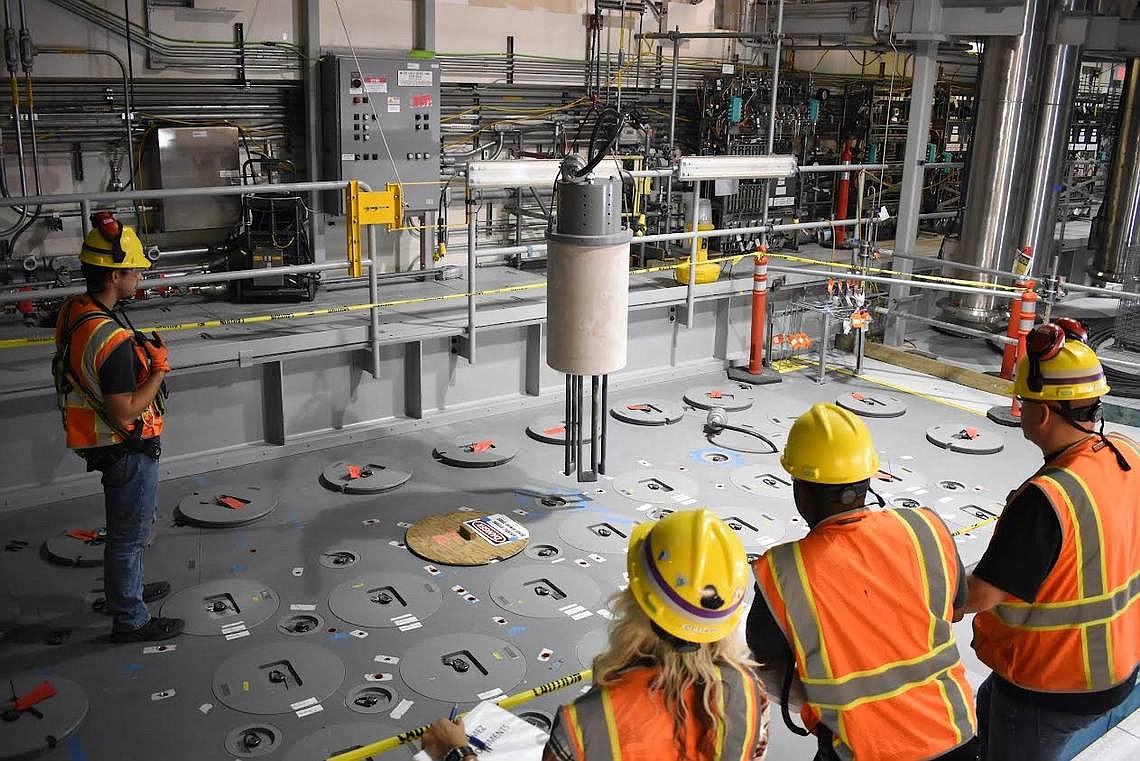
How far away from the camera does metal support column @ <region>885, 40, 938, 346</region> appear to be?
8.95m

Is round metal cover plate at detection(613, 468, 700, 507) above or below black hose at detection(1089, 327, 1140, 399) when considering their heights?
below

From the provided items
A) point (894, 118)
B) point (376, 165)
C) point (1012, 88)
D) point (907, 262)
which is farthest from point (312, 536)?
point (894, 118)

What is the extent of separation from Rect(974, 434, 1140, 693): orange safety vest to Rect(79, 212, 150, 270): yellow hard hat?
11.7 ft

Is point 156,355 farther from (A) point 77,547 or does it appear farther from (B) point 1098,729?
(B) point 1098,729

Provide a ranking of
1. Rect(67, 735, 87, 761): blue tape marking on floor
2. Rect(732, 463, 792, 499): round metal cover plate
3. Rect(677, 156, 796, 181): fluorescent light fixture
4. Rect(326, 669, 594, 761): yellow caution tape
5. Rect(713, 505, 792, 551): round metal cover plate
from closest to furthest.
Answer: Rect(326, 669, 594, 761): yellow caution tape
Rect(67, 735, 87, 761): blue tape marking on floor
Rect(713, 505, 792, 551): round metal cover plate
Rect(732, 463, 792, 499): round metal cover plate
Rect(677, 156, 796, 181): fluorescent light fixture

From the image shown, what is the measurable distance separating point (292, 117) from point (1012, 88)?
6335 millimetres

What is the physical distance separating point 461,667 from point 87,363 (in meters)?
2.05

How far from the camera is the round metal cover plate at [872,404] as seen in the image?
790 cm

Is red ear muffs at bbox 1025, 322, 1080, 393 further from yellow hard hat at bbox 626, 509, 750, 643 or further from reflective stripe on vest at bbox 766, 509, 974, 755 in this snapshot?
yellow hard hat at bbox 626, 509, 750, 643

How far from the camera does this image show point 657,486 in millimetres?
6508

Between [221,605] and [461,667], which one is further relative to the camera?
[221,605]

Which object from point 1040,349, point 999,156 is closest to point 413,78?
point 999,156

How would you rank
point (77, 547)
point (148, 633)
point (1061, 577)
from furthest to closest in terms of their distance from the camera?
point (77, 547)
point (148, 633)
point (1061, 577)

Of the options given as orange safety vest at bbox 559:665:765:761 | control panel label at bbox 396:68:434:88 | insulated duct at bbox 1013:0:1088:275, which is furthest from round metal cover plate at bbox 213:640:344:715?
insulated duct at bbox 1013:0:1088:275
